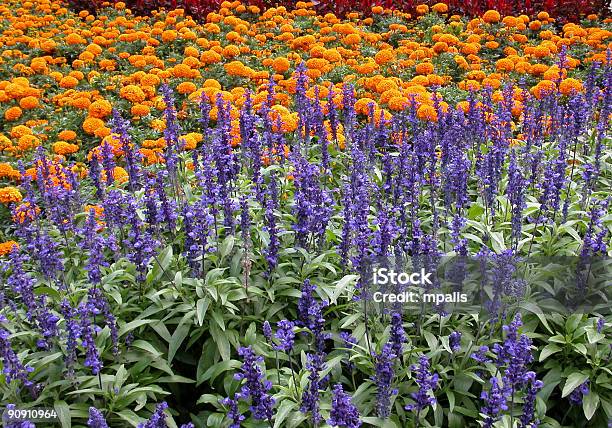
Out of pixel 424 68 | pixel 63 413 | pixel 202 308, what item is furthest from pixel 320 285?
pixel 424 68

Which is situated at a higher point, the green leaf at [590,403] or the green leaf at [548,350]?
the green leaf at [548,350]

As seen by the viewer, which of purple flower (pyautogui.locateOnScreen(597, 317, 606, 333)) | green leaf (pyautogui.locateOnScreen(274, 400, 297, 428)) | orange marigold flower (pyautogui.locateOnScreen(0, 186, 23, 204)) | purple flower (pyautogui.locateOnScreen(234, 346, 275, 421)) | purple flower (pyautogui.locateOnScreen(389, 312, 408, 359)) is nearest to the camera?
purple flower (pyautogui.locateOnScreen(234, 346, 275, 421))

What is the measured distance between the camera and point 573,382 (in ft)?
11.7

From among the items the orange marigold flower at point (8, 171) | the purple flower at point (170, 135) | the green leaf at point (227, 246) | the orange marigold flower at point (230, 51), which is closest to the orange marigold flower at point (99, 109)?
the orange marigold flower at point (8, 171)

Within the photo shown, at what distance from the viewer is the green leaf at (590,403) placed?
347cm

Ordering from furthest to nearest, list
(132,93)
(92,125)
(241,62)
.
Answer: (241,62) → (132,93) → (92,125)

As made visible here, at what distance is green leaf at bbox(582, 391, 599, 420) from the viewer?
3.47 metres

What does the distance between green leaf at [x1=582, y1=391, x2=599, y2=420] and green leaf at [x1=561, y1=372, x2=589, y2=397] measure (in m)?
0.08

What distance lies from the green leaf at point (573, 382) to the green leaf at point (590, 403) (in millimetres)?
80

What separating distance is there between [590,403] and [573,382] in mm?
132

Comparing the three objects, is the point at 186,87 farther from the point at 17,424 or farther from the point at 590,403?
the point at 590,403

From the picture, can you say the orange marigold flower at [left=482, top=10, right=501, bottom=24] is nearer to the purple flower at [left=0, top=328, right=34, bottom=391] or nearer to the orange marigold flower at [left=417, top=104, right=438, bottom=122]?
the orange marigold flower at [left=417, top=104, right=438, bottom=122]

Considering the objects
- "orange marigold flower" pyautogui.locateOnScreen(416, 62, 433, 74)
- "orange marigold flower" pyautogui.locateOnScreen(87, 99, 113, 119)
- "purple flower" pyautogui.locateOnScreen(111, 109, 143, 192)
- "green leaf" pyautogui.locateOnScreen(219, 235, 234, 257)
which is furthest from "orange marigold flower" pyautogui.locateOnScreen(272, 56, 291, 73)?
"green leaf" pyautogui.locateOnScreen(219, 235, 234, 257)

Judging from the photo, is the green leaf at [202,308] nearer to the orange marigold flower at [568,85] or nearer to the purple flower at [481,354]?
the purple flower at [481,354]
